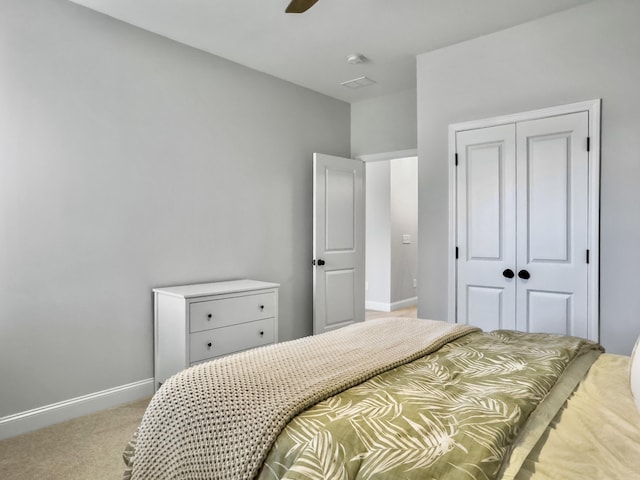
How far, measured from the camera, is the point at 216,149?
3.61 metres

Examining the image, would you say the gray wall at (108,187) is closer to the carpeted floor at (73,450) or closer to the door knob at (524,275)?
the carpeted floor at (73,450)

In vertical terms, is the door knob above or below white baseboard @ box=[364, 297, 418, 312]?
above

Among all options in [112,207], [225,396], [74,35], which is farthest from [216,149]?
[225,396]

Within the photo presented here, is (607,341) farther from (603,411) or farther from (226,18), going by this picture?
(226,18)

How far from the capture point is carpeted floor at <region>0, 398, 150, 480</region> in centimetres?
210

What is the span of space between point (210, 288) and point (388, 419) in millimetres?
2388

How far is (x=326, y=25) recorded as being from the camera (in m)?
3.05

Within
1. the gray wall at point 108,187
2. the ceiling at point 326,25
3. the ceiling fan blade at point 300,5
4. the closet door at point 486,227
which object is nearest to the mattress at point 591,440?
the closet door at point 486,227

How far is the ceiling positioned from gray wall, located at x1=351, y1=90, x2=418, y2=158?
0.58 metres

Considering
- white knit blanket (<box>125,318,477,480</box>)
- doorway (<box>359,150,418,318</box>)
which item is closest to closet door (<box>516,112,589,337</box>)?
white knit blanket (<box>125,318,477,480</box>)

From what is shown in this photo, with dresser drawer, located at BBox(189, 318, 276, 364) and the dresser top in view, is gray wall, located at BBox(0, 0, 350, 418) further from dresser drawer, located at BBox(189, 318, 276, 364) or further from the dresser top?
dresser drawer, located at BBox(189, 318, 276, 364)

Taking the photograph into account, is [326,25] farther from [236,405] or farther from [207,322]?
[236,405]

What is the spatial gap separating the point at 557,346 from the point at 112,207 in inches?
110

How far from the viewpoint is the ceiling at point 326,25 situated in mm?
2795
